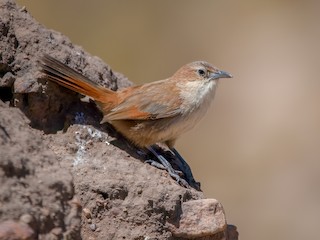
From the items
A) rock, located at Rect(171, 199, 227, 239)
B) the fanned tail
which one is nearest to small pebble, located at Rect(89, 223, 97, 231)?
rock, located at Rect(171, 199, 227, 239)

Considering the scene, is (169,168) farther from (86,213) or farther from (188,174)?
(86,213)

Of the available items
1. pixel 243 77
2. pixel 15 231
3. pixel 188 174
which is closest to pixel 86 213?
pixel 15 231

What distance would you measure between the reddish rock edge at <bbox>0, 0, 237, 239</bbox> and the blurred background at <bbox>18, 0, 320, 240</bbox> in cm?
592

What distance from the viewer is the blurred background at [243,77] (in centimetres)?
1127

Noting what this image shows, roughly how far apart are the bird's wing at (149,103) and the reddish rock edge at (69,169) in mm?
258

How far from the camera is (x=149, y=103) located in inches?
238

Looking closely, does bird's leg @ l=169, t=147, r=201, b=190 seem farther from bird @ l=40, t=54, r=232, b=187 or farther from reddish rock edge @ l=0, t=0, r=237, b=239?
reddish rock edge @ l=0, t=0, r=237, b=239

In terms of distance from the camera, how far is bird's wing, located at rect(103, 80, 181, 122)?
5898mm

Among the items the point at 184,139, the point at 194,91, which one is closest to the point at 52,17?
the point at 184,139

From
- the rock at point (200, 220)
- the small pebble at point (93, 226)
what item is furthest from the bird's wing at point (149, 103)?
the small pebble at point (93, 226)

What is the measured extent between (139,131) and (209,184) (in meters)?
5.80

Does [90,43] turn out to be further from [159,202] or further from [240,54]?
[159,202]

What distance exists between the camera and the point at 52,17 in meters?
12.4

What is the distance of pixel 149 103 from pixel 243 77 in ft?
22.9
